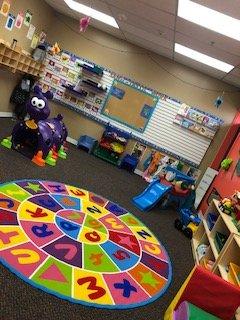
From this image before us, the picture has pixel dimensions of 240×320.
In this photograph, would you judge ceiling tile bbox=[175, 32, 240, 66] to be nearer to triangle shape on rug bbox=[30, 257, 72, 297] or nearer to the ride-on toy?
the ride-on toy

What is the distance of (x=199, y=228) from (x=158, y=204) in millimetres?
1377

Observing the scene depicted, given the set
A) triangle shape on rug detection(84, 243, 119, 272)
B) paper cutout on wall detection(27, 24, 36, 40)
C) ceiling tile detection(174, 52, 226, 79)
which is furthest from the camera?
paper cutout on wall detection(27, 24, 36, 40)

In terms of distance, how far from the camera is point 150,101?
8.77m

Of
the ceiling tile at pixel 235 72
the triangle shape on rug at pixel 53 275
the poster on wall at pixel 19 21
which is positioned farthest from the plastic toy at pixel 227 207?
the poster on wall at pixel 19 21

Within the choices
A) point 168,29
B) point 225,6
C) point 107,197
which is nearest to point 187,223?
point 107,197

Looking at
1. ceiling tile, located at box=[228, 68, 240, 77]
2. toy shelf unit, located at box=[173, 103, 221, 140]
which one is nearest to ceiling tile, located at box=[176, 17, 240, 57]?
ceiling tile, located at box=[228, 68, 240, 77]

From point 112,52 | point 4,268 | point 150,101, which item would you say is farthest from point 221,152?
point 4,268

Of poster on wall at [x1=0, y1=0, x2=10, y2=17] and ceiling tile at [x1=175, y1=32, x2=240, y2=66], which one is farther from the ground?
ceiling tile at [x1=175, y1=32, x2=240, y2=66]

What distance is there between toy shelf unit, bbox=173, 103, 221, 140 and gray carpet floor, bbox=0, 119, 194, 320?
1.99 meters

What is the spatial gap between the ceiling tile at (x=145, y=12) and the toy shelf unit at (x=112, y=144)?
3.67 metres

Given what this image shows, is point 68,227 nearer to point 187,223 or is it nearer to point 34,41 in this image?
point 187,223

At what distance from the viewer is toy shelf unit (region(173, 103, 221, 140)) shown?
8484 mm

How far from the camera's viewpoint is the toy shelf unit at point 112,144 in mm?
8750

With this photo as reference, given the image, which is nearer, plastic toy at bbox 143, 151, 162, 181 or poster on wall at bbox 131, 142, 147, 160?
plastic toy at bbox 143, 151, 162, 181
